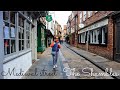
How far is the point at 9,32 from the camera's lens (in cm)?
597

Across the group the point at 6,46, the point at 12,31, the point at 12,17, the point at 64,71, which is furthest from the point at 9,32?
the point at 64,71

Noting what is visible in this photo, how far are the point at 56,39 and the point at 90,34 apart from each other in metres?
11.3

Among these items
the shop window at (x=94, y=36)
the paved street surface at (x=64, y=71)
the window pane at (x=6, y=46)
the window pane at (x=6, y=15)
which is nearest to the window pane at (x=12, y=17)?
the window pane at (x=6, y=15)

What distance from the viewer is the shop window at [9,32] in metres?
5.56

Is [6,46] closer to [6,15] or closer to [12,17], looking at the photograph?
[6,15]

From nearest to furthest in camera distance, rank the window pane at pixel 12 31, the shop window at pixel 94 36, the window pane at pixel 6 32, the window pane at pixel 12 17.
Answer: the window pane at pixel 6 32, the window pane at pixel 12 31, the window pane at pixel 12 17, the shop window at pixel 94 36

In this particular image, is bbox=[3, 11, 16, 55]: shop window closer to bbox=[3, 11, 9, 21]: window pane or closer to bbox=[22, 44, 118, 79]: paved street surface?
bbox=[3, 11, 9, 21]: window pane

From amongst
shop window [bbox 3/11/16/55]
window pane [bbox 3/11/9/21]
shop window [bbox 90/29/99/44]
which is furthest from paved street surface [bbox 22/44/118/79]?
shop window [bbox 90/29/99/44]

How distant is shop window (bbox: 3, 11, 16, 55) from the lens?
18.2 ft

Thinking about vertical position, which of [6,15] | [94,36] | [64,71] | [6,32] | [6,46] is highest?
[6,15]

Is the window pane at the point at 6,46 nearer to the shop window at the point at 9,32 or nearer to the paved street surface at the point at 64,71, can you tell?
the shop window at the point at 9,32

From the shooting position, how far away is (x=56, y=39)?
A: 9.67 m
